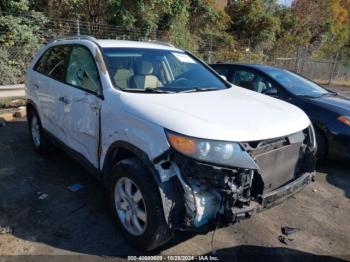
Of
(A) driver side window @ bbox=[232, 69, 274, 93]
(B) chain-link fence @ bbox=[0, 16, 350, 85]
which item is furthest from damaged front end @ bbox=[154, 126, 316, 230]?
(B) chain-link fence @ bbox=[0, 16, 350, 85]

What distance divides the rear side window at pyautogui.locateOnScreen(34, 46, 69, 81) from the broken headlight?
2321 millimetres

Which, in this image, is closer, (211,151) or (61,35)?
(211,151)

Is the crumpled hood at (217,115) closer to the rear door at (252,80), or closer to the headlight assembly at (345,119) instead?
the headlight assembly at (345,119)

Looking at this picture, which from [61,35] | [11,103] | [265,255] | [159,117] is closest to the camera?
[159,117]

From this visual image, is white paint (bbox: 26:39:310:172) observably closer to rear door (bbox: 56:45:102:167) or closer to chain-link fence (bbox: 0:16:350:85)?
rear door (bbox: 56:45:102:167)

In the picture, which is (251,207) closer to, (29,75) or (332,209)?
(332,209)

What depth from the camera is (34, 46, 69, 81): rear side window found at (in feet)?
14.4

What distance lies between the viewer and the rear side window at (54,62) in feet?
14.4

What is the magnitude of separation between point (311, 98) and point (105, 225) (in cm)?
376

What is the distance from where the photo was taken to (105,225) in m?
3.45

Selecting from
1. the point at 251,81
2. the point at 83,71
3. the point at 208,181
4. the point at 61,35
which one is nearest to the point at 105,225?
the point at 208,181

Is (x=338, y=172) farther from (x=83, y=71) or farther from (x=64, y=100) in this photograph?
(x=64, y=100)

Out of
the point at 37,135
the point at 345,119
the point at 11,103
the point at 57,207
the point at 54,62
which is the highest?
the point at 54,62

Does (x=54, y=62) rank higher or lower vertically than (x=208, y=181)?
higher
